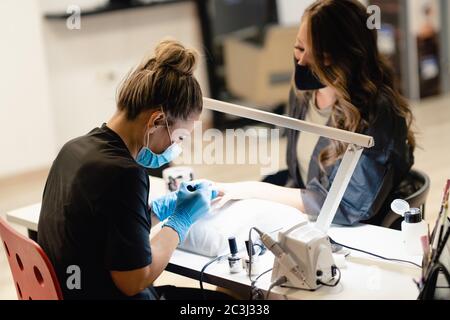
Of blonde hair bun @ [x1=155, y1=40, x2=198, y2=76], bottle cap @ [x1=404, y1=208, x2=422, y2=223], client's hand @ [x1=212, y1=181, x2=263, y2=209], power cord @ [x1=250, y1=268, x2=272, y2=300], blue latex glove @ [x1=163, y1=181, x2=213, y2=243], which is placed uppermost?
blonde hair bun @ [x1=155, y1=40, x2=198, y2=76]

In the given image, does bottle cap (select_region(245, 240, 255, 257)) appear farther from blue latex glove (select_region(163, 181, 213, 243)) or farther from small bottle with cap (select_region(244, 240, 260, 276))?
blue latex glove (select_region(163, 181, 213, 243))

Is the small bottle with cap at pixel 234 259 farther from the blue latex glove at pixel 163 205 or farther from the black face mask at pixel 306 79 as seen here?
the black face mask at pixel 306 79

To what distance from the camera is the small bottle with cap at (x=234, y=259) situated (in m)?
1.76

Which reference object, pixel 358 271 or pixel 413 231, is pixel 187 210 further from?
pixel 413 231

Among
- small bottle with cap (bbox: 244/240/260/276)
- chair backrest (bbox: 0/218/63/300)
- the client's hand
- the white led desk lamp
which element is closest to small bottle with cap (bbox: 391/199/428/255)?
the white led desk lamp

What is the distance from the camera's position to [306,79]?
230 centimetres

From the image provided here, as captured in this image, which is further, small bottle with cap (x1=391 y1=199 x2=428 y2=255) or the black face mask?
the black face mask

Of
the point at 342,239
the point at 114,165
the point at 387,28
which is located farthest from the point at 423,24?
the point at 114,165

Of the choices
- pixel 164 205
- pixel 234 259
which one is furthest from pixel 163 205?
pixel 234 259

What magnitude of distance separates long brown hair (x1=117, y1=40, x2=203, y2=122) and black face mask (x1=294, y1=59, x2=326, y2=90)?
0.62m

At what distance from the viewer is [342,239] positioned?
6.37ft

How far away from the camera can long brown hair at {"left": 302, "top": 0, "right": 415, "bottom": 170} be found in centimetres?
217

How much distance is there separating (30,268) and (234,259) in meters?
0.48

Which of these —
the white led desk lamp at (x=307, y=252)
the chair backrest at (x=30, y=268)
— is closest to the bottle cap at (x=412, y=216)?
the white led desk lamp at (x=307, y=252)
